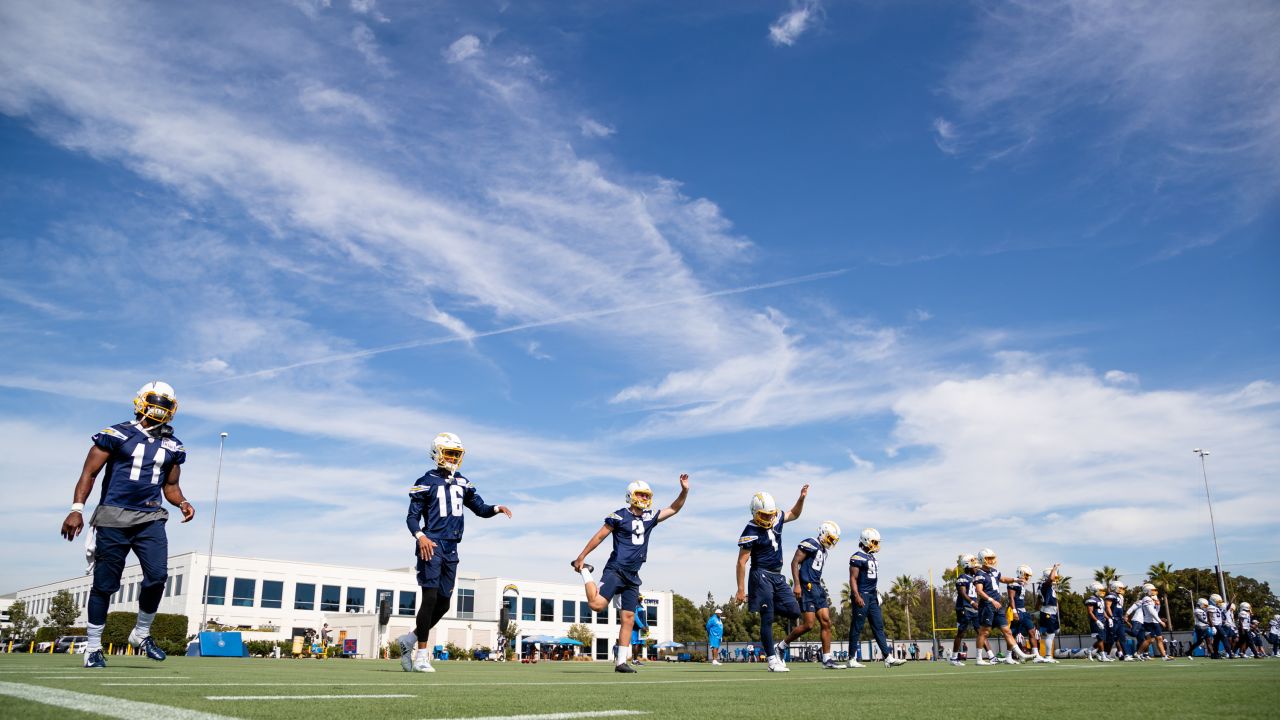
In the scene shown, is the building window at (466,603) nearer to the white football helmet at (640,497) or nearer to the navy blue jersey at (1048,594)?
the navy blue jersey at (1048,594)

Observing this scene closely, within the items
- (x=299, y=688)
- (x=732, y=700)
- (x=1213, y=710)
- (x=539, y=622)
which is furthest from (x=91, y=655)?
(x=539, y=622)

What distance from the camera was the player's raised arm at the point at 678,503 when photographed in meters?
11.2

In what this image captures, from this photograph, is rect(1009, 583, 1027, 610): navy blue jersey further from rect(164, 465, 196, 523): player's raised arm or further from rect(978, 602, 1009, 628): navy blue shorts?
rect(164, 465, 196, 523): player's raised arm

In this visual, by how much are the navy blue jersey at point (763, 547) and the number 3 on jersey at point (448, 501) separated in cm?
456

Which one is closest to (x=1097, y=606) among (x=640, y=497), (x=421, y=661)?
(x=640, y=497)

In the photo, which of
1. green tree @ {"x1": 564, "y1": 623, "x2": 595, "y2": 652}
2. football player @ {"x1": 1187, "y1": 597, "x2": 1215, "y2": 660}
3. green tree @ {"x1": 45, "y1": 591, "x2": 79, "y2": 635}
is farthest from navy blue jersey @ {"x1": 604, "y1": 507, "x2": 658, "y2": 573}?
green tree @ {"x1": 45, "y1": 591, "x2": 79, "y2": 635}

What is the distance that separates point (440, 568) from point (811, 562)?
23.5ft

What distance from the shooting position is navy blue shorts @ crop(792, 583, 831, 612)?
1346 centimetres

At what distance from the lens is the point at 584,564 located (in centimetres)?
1036

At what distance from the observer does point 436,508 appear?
942 centimetres

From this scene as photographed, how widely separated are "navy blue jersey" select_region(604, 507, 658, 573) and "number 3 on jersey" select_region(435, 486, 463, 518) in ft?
6.82

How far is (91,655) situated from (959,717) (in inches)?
308

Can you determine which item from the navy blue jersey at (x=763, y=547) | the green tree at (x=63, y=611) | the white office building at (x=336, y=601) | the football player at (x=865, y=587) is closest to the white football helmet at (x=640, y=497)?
the navy blue jersey at (x=763, y=547)

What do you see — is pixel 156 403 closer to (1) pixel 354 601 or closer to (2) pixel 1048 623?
(2) pixel 1048 623
